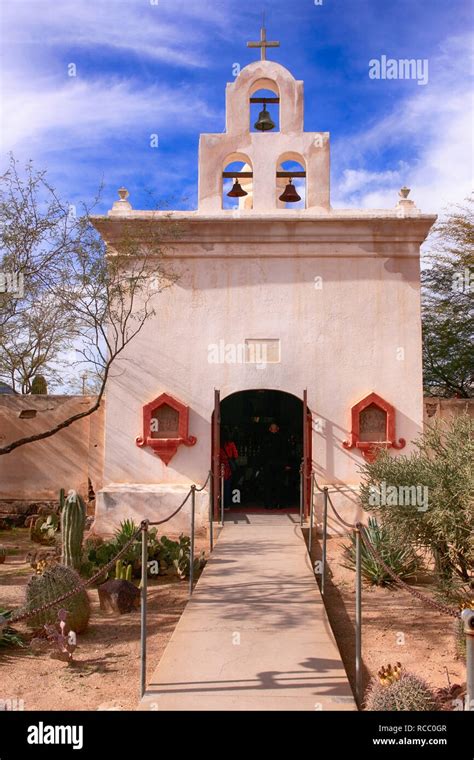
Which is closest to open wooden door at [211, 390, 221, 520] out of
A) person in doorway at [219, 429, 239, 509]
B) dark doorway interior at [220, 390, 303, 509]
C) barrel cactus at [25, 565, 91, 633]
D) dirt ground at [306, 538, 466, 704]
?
person in doorway at [219, 429, 239, 509]

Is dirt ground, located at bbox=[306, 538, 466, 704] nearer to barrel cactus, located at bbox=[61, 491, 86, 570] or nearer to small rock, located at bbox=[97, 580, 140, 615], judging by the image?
small rock, located at bbox=[97, 580, 140, 615]

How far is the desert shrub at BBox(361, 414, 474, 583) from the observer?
23.2 ft

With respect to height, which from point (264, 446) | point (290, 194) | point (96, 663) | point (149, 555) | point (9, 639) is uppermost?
point (290, 194)

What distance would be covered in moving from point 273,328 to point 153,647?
Result: 6573 mm

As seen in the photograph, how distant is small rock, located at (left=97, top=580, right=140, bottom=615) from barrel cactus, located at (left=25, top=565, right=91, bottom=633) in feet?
2.23

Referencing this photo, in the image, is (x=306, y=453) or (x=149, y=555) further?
(x=306, y=453)

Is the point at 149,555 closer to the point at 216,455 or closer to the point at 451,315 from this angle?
the point at 216,455

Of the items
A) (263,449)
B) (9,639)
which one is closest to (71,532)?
(9,639)

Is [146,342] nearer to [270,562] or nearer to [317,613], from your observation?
[270,562]

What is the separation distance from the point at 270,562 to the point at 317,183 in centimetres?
698

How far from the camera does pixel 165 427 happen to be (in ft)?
39.3

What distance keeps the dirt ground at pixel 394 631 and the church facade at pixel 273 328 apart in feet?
9.78

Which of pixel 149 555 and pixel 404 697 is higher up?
pixel 149 555

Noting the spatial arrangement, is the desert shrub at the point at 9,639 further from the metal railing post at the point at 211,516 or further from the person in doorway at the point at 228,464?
the person in doorway at the point at 228,464
